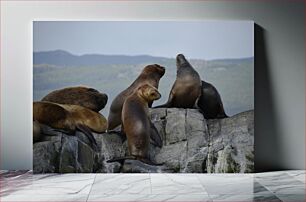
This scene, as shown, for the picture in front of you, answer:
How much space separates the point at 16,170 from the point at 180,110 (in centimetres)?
170

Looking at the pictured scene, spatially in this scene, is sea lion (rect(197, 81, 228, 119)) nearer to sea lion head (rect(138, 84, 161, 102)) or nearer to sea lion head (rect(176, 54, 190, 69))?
sea lion head (rect(176, 54, 190, 69))

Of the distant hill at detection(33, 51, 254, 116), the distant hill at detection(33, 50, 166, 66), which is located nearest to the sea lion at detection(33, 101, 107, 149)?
the distant hill at detection(33, 51, 254, 116)

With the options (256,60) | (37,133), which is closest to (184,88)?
(256,60)

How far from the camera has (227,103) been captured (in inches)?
211

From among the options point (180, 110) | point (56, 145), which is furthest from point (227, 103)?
point (56, 145)

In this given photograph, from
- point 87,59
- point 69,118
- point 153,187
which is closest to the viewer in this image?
point 153,187

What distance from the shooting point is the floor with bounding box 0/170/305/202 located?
14.0 ft

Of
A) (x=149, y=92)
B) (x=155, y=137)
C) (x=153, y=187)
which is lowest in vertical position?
(x=153, y=187)

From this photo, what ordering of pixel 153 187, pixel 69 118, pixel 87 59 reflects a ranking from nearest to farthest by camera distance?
pixel 153 187, pixel 69 118, pixel 87 59

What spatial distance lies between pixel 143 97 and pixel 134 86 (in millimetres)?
138

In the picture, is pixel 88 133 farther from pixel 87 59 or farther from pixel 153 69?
pixel 153 69

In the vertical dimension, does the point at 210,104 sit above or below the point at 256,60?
below

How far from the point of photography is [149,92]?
5.32m

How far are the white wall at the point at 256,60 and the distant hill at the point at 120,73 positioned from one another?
127mm
